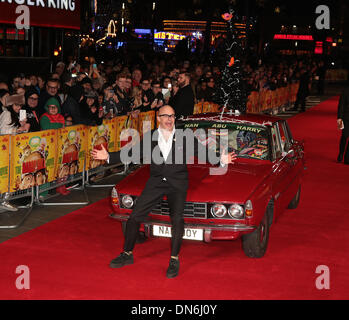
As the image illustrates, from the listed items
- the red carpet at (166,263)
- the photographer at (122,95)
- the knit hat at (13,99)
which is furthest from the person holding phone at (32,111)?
the photographer at (122,95)

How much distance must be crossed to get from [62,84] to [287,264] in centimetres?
850

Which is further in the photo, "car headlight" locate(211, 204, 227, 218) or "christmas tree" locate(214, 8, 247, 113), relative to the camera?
"christmas tree" locate(214, 8, 247, 113)

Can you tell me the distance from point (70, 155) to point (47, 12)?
1453 cm

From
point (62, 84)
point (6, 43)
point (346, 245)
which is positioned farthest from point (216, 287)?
point (6, 43)

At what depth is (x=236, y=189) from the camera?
24.4ft

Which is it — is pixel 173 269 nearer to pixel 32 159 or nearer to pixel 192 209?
pixel 192 209

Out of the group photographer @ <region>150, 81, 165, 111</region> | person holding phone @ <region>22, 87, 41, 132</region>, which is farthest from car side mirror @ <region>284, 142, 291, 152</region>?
photographer @ <region>150, 81, 165, 111</region>

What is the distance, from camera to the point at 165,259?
7613 millimetres

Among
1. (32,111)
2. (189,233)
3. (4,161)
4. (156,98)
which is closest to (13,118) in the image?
(32,111)

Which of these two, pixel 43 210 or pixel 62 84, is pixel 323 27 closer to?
pixel 62 84

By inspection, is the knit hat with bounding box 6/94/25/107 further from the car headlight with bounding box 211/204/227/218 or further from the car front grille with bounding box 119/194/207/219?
the car headlight with bounding box 211/204/227/218

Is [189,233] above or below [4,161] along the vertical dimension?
below

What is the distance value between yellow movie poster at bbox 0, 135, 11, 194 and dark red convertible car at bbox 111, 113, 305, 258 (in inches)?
75.6

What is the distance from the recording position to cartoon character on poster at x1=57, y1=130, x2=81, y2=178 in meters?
10.2
